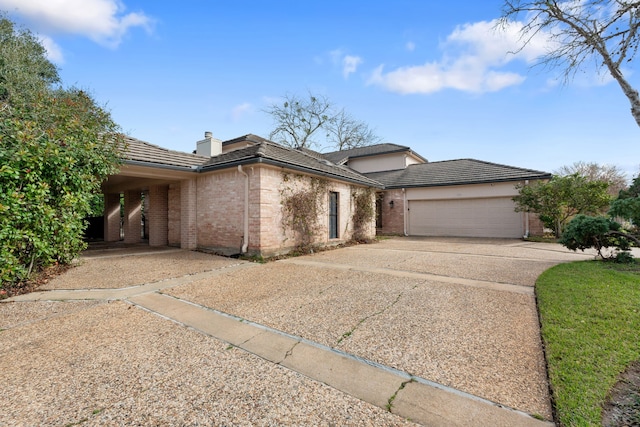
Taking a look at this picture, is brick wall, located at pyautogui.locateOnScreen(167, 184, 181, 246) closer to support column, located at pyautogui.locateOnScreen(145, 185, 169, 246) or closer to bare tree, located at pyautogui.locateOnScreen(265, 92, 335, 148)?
support column, located at pyautogui.locateOnScreen(145, 185, 169, 246)

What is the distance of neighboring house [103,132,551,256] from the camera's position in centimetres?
874

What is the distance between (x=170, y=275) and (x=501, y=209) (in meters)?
15.4

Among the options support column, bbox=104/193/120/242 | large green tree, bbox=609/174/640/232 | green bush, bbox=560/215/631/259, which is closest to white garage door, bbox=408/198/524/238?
large green tree, bbox=609/174/640/232

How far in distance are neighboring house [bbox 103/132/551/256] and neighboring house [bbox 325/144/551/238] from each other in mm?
46

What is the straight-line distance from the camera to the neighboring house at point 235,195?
8.55 m

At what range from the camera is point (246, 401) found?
222cm

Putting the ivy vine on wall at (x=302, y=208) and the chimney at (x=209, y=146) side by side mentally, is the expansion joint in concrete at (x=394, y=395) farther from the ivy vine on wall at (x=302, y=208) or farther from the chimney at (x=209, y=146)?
the chimney at (x=209, y=146)

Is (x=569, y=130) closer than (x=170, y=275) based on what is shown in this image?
No

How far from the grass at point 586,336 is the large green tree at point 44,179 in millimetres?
7530

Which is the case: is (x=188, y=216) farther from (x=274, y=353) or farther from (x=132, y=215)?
(x=274, y=353)

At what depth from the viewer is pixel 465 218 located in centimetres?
1537

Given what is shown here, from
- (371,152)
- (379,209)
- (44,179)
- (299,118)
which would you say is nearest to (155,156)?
(44,179)

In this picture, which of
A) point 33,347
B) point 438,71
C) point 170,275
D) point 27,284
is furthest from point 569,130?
point 27,284

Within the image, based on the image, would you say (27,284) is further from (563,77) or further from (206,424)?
(563,77)
